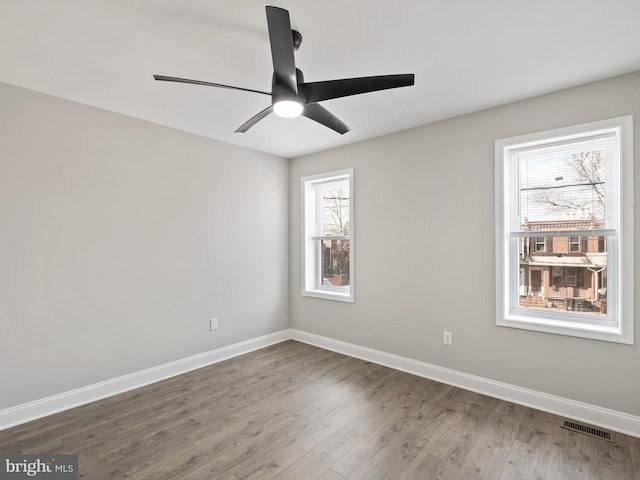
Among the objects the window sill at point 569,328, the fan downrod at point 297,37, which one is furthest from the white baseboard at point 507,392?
the fan downrod at point 297,37

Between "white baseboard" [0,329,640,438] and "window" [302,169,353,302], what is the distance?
0.76 m

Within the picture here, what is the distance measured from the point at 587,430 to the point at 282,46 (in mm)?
3240

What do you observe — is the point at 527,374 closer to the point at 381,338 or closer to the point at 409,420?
the point at 409,420

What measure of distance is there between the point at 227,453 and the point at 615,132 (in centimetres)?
362

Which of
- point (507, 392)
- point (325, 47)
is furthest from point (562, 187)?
point (325, 47)

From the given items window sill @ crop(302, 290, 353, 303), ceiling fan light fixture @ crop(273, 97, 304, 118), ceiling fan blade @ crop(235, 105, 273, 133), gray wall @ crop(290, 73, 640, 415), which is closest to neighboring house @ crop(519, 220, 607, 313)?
gray wall @ crop(290, 73, 640, 415)

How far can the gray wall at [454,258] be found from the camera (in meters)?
2.49

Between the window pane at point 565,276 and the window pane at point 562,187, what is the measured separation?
159 mm

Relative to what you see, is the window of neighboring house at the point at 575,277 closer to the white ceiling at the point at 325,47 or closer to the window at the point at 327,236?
the white ceiling at the point at 325,47

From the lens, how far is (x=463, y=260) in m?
3.14

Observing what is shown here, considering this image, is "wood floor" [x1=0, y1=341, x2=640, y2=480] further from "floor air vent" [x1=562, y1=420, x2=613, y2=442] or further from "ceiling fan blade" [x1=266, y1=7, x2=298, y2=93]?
"ceiling fan blade" [x1=266, y1=7, x2=298, y2=93]

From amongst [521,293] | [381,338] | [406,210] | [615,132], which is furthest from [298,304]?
[615,132]

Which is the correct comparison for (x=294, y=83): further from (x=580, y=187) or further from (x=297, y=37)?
(x=580, y=187)

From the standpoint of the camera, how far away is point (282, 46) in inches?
61.3
